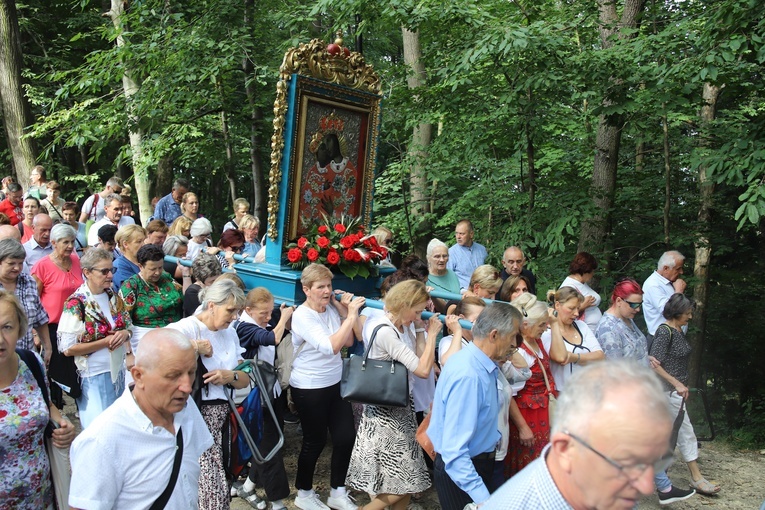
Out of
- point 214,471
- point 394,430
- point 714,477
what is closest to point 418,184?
point 714,477

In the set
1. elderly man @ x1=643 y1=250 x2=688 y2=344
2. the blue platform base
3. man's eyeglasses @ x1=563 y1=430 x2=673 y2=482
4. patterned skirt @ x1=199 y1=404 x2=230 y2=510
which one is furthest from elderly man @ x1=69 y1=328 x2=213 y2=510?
elderly man @ x1=643 y1=250 x2=688 y2=344

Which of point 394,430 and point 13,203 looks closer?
point 394,430

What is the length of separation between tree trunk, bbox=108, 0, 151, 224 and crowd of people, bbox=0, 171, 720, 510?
3728 millimetres

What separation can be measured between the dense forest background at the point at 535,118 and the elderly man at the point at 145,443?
4963mm

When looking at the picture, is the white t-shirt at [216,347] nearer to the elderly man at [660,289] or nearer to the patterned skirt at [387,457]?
the patterned skirt at [387,457]

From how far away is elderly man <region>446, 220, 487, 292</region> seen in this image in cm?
844

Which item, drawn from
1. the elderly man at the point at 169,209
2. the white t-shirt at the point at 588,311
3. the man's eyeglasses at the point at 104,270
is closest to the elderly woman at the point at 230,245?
the man's eyeglasses at the point at 104,270

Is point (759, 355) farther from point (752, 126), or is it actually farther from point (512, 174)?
point (752, 126)

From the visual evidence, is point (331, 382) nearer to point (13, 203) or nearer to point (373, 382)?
point (373, 382)

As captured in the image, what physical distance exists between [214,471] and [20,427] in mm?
1468

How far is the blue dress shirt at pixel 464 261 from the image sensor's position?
843 cm

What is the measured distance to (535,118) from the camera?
8680mm

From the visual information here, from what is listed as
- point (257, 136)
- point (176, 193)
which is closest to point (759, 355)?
point (257, 136)

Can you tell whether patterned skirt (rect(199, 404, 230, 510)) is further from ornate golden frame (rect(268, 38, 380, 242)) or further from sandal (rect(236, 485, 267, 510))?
ornate golden frame (rect(268, 38, 380, 242))
